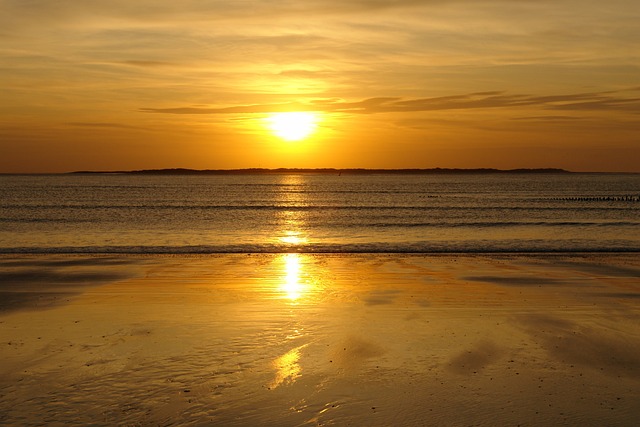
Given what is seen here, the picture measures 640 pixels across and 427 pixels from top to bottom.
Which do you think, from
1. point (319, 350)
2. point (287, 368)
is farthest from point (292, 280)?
point (287, 368)

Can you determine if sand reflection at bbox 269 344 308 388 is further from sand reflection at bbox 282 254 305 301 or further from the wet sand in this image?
sand reflection at bbox 282 254 305 301

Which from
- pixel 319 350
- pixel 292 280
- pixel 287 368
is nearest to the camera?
pixel 287 368

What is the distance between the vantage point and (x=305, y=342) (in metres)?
12.3

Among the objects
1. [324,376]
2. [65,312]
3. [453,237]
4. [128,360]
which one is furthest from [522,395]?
[453,237]

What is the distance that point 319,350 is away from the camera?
11.8 m

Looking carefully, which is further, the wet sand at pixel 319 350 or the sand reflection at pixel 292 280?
the sand reflection at pixel 292 280

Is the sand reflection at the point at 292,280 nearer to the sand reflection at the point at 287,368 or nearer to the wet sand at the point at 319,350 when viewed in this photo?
the wet sand at the point at 319,350

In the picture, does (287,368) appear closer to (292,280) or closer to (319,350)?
(319,350)

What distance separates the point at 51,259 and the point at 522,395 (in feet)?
75.2

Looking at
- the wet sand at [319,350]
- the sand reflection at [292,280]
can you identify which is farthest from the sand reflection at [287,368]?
the sand reflection at [292,280]

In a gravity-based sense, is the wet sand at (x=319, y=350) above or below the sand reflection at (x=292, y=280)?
above

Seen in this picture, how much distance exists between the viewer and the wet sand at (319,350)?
29.1 ft

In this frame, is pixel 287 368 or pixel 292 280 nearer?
pixel 287 368

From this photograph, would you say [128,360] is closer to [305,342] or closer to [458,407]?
[305,342]
